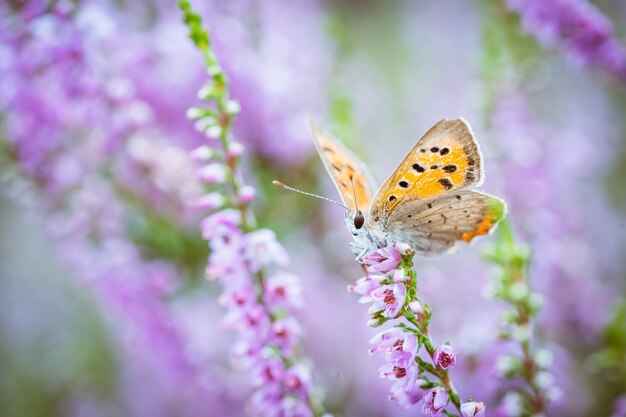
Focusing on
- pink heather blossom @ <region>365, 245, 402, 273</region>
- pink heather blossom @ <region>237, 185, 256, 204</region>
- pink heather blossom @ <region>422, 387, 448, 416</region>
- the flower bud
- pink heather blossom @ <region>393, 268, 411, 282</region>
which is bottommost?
pink heather blossom @ <region>422, 387, 448, 416</region>

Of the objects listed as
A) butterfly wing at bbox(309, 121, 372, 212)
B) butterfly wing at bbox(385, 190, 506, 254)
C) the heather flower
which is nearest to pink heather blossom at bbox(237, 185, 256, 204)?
butterfly wing at bbox(309, 121, 372, 212)

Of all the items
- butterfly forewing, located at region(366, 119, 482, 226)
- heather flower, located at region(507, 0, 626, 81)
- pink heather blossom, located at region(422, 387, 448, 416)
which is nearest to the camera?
pink heather blossom, located at region(422, 387, 448, 416)

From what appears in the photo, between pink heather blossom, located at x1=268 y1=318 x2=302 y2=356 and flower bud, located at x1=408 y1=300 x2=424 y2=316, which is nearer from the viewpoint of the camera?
flower bud, located at x1=408 y1=300 x2=424 y2=316

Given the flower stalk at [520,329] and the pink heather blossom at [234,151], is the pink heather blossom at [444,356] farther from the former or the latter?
the pink heather blossom at [234,151]

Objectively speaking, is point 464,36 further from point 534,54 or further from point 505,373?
point 505,373

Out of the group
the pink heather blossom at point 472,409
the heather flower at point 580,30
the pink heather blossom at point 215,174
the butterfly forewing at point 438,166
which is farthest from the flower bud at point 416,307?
the heather flower at point 580,30

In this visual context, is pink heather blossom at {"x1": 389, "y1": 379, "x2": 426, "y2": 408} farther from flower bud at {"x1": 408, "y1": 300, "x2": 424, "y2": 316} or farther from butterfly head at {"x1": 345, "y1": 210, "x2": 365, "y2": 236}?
butterfly head at {"x1": 345, "y1": 210, "x2": 365, "y2": 236}
